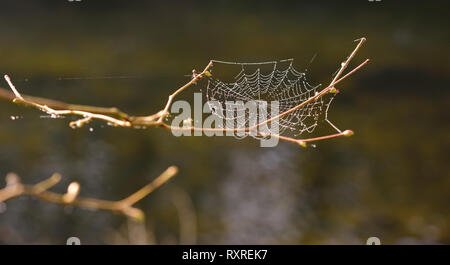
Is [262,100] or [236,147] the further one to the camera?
[236,147]

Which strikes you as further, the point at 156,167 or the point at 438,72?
the point at 438,72

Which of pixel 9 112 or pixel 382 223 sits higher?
pixel 9 112

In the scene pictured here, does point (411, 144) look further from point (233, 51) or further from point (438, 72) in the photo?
point (233, 51)

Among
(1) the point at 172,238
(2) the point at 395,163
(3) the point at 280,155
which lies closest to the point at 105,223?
(1) the point at 172,238

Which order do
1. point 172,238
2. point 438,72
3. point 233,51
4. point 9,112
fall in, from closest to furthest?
1. point 172,238
2. point 9,112
3. point 438,72
4. point 233,51

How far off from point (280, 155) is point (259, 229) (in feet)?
5.20

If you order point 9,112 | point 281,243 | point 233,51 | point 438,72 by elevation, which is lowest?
point 281,243

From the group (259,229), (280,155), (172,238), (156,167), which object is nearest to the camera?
(172,238)

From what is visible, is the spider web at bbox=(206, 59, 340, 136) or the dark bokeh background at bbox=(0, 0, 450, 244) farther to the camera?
the dark bokeh background at bbox=(0, 0, 450, 244)

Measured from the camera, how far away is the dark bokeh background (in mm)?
5641

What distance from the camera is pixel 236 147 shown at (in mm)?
7199

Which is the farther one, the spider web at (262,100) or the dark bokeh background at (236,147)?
the dark bokeh background at (236,147)

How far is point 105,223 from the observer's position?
560 cm

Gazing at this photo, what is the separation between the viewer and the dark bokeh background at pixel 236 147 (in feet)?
18.5
